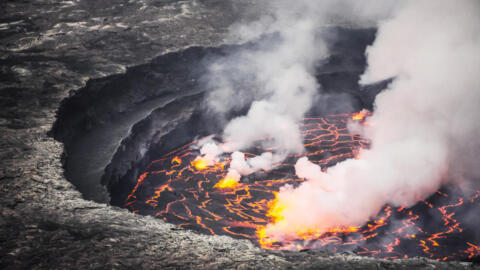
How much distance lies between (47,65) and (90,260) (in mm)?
5209

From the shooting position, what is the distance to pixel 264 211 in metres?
5.36

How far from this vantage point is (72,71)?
5.98 m

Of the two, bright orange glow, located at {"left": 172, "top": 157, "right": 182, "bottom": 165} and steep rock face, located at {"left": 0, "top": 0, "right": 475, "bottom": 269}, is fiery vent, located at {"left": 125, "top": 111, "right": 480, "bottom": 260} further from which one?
steep rock face, located at {"left": 0, "top": 0, "right": 475, "bottom": 269}

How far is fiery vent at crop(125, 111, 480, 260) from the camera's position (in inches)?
188

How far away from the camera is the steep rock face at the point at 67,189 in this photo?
7.60ft

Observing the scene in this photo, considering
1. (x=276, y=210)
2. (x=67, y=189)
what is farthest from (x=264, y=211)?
(x=67, y=189)

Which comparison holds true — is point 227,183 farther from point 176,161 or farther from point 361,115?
point 361,115

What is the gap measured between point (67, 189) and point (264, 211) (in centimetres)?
324

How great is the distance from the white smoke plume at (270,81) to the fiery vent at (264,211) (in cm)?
62

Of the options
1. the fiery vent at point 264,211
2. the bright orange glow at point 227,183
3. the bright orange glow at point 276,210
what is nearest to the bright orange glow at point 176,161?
the fiery vent at point 264,211

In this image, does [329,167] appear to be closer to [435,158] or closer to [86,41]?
[435,158]

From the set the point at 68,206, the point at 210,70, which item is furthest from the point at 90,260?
the point at 210,70

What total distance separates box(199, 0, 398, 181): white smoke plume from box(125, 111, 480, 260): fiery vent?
2.04 feet

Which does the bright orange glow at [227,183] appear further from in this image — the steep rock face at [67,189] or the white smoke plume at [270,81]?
the steep rock face at [67,189]
